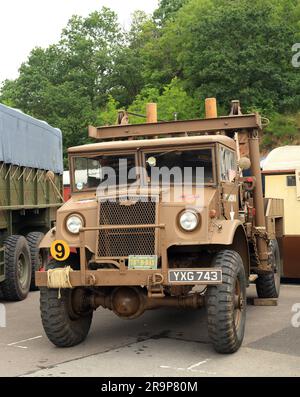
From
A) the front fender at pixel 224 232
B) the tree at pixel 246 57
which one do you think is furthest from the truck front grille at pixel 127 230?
the tree at pixel 246 57

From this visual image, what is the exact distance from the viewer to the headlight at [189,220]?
6.86m

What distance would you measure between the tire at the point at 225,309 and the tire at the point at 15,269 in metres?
4.90

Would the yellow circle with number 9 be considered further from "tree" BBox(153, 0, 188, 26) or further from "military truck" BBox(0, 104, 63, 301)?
"tree" BBox(153, 0, 188, 26)

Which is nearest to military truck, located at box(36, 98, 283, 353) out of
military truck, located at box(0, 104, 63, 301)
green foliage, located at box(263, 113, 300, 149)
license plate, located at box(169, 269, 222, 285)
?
license plate, located at box(169, 269, 222, 285)

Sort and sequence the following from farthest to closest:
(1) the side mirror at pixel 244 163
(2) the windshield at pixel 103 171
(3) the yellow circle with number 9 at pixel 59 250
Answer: (1) the side mirror at pixel 244 163, (2) the windshield at pixel 103 171, (3) the yellow circle with number 9 at pixel 59 250

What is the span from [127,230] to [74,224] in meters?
0.66

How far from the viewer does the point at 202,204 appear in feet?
22.9

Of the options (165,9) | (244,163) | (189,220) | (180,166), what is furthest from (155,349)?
(165,9)

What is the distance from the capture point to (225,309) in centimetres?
660

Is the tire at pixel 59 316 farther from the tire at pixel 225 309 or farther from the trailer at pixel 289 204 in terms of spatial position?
the trailer at pixel 289 204
